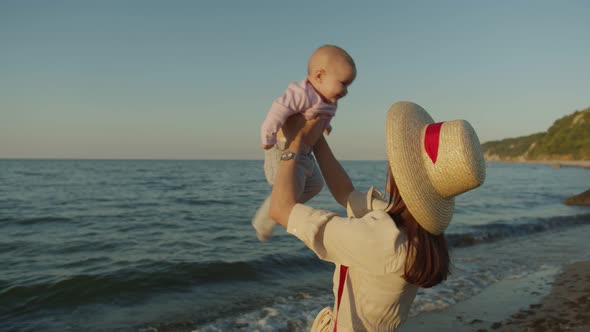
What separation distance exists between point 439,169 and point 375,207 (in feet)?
1.87

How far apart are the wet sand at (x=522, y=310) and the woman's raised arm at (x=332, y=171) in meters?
3.33

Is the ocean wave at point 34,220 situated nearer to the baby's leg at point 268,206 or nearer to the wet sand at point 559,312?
the wet sand at point 559,312

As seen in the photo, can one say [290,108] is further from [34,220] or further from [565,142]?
[565,142]

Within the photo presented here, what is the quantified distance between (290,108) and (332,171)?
1.34 ft

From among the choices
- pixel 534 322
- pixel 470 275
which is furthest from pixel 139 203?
pixel 534 322

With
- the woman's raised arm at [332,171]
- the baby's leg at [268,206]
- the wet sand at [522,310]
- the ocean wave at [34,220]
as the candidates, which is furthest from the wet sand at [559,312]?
the ocean wave at [34,220]

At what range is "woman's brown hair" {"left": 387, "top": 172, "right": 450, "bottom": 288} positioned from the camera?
1.59 metres

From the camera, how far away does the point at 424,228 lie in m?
1.60

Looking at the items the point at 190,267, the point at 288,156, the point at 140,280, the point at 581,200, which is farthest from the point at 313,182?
the point at 581,200

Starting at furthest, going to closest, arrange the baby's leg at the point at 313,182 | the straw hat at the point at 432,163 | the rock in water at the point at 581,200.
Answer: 1. the rock in water at the point at 581,200
2. the baby's leg at the point at 313,182
3. the straw hat at the point at 432,163

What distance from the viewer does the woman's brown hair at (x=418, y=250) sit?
159 centimetres

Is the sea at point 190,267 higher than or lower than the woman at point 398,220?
lower

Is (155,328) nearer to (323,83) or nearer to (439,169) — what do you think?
(323,83)

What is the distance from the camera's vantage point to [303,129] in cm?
201
